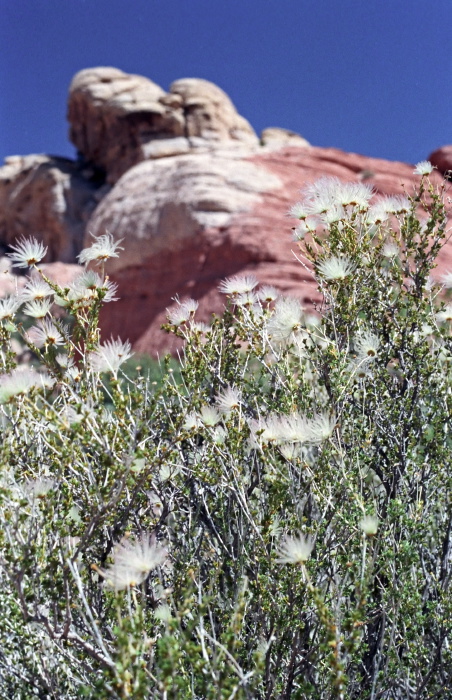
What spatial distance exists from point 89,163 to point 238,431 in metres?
28.1

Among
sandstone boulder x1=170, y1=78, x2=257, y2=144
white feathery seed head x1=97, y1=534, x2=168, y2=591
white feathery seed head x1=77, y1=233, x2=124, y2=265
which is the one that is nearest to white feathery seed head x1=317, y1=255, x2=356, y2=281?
white feathery seed head x1=77, y1=233, x2=124, y2=265

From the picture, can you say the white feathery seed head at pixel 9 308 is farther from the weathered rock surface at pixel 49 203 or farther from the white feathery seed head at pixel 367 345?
the weathered rock surface at pixel 49 203

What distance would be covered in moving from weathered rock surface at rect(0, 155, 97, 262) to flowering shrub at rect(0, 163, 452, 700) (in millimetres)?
24339

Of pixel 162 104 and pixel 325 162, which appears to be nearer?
pixel 325 162

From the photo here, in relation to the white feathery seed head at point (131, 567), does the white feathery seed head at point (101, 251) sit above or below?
above

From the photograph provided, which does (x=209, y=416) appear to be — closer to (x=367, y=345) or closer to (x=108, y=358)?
(x=108, y=358)

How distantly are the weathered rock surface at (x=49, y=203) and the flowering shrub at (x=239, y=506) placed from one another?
2434 cm

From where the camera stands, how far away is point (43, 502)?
5.82 ft

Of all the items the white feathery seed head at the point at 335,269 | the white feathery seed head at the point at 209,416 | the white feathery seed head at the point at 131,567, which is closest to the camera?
the white feathery seed head at the point at 131,567

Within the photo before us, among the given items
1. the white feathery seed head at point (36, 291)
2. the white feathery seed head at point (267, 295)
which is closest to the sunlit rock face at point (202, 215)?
the white feathery seed head at point (267, 295)

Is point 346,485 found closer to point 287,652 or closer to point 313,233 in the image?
point 287,652

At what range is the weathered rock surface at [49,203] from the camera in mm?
26219

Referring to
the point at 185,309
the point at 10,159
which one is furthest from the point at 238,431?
the point at 10,159

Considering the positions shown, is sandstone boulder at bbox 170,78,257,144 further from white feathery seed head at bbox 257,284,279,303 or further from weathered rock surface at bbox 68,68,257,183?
white feathery seed head at bbox 257,284,279,303
